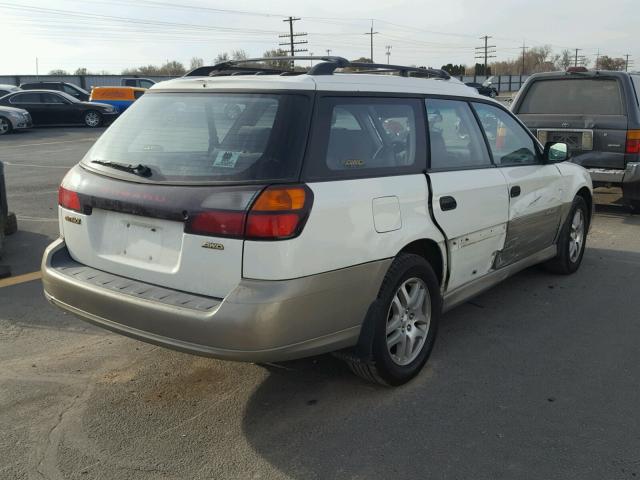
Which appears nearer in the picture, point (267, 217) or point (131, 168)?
point (267, 217)

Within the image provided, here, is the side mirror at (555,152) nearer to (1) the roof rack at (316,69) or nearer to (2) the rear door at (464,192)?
(2) the rear door at (464,192)

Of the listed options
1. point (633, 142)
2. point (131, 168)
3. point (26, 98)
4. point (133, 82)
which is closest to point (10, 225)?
point (131, 168)

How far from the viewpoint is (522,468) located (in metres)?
2.83

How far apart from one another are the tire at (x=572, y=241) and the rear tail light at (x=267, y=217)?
347cm

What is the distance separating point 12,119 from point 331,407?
862 inches

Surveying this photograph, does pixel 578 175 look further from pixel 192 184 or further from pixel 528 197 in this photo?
pixel 192 184

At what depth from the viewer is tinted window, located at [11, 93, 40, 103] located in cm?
2417

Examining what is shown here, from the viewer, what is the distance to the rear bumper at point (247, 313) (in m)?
2.82

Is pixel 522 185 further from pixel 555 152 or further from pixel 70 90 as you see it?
pixel 70 90

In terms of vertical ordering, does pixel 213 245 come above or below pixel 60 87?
below

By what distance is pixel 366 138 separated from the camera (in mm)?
3387

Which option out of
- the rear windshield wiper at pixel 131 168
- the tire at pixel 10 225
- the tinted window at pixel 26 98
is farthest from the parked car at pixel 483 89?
the tinted window at pixel 26 98

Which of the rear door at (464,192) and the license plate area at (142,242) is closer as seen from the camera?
the license plate area at (142,242)

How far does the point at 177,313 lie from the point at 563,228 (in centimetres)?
387
